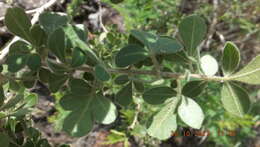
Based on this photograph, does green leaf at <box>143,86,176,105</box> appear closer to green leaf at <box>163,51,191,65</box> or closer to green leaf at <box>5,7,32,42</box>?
green leaf at <box>163,51,191,65</box>

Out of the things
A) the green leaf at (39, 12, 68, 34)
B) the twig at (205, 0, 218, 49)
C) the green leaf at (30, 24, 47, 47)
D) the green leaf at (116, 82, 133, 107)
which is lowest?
the twig at (205, 0, 218, 49)

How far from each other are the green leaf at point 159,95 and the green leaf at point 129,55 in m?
0.12

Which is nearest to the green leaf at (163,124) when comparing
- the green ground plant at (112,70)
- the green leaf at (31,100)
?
the green ground plant at (112,70)

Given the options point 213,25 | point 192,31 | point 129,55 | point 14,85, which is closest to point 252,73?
point 192,31

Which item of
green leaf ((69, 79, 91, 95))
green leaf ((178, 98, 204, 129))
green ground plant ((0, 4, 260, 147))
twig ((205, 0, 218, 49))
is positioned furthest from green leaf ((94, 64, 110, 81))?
twig ((205, 0, 218, 49))

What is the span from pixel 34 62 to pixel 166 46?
1.06ft

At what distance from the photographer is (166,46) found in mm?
667

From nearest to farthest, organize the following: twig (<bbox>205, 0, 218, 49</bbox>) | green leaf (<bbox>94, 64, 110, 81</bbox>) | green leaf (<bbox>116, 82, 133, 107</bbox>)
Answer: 1. green leaf (<bbox>94, 64, 110, 81</bbox>)
2. green leaf (<bbox>116, 82, 133, 107</bbox>)
3. twig (<bbox>205, 0, 218, 49</bbox>)

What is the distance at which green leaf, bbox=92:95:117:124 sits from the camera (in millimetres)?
700

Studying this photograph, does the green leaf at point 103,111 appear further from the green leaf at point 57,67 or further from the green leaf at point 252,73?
the green leaf at point 252,73

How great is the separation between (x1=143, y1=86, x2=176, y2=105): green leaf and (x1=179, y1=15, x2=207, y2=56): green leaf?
0.39ft

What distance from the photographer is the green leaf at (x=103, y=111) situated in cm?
70

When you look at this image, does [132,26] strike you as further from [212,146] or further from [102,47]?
[212,146]

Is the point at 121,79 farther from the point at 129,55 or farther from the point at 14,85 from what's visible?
the point at 14,85
